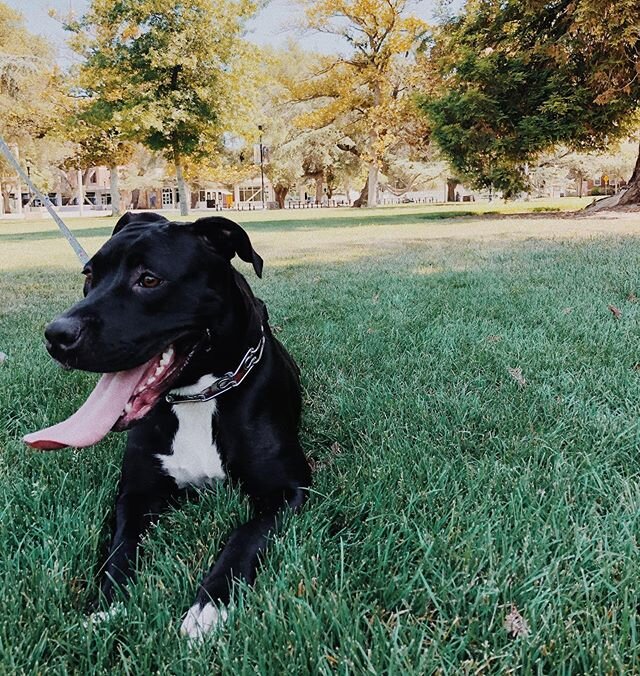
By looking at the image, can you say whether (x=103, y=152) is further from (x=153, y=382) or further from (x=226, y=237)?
(x=153, y=382)

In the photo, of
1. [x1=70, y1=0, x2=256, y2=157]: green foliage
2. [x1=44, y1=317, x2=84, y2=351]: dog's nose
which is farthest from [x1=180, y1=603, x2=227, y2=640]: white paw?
[x1=70, y1=0, x2=256, y2=157]: green foliage

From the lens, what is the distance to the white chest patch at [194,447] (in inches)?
81.8

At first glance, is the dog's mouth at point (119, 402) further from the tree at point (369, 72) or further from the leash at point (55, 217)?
the tree at point (369, 72)

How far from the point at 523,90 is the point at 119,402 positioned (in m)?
17.6

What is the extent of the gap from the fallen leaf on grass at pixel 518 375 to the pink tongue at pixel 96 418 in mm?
2105

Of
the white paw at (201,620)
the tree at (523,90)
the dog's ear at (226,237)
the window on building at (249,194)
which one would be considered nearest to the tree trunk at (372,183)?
the tree at (523,90)

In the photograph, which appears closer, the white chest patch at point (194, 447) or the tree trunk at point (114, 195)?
the white chest patch at point (194, 447)

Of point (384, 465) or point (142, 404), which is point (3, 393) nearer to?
point (142, 404)

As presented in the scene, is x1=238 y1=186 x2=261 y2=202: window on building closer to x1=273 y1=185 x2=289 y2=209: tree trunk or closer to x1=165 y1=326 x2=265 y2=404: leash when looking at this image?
x1=273 y1=185 x2=289 y2=209: tree trunk

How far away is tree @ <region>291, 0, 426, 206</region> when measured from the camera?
96.5 feet

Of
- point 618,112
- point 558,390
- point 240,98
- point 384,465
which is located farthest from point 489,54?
point 384,465

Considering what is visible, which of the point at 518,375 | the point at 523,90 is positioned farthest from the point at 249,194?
the point at 518,375

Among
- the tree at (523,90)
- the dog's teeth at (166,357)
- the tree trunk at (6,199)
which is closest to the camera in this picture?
the dog's teeth at (166,357)

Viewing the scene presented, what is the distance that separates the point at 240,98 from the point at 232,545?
2635 centimetres
